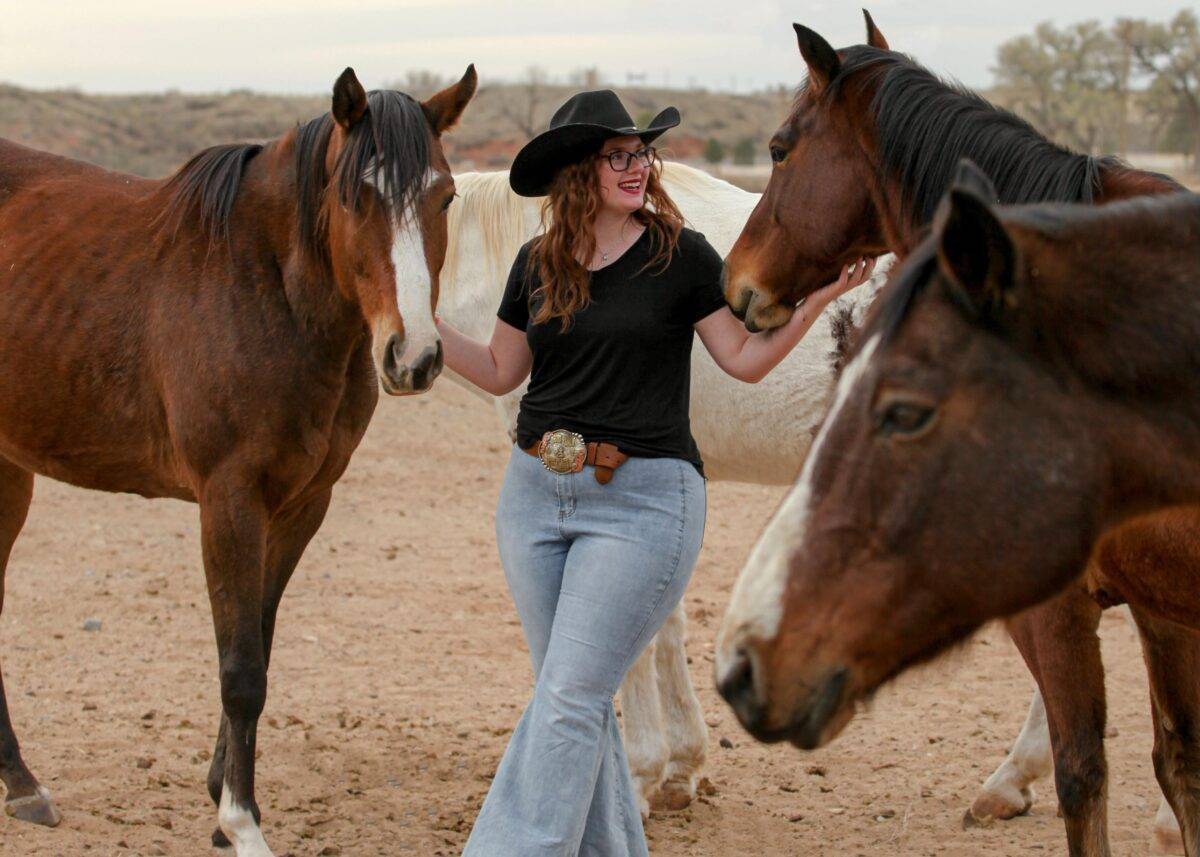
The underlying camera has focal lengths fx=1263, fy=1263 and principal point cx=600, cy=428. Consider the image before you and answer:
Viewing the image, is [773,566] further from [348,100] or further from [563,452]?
[348,100]

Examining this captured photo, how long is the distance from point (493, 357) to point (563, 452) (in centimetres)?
51

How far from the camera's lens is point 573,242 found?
3336mm

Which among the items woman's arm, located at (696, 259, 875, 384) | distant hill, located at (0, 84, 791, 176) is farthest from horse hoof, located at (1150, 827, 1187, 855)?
distant hill, located at (0, 84, 791, 176)

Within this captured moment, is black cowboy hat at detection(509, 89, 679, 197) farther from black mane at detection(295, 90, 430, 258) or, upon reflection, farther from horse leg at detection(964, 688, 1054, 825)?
horse leg at detection(964, 688, 1054, 825)

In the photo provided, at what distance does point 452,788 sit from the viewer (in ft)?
15.6

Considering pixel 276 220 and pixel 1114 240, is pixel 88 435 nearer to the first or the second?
pixel 276 220

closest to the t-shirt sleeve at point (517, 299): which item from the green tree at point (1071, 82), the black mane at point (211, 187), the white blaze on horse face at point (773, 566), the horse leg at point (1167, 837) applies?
the black mane at point (211, 187)

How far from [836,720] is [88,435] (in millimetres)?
3001

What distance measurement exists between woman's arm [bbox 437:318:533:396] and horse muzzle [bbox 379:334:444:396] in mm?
167

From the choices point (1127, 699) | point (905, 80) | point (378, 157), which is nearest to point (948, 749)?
point (1127, 699)

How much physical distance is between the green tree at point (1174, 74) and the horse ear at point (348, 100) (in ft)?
138

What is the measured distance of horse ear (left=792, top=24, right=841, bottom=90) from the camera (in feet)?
11.3

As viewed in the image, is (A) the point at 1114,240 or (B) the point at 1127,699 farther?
(B) the point at 1127,699

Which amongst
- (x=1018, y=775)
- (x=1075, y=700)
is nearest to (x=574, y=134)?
(x=1075, y=700)
